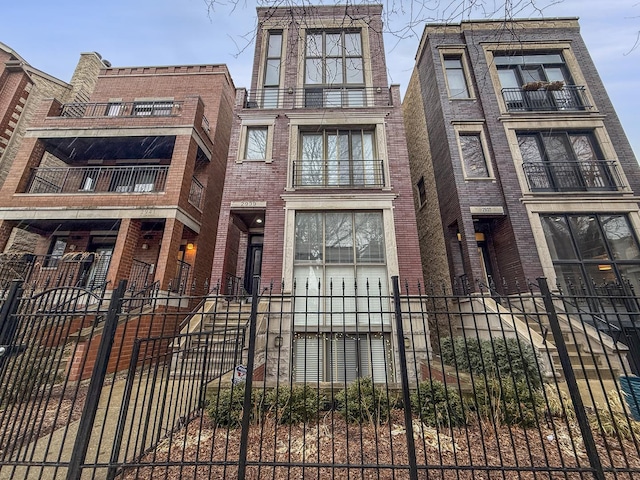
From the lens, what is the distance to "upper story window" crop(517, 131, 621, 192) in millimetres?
9538

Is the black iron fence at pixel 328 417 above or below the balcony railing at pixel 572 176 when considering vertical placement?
below

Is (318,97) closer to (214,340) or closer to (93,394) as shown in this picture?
(214,340)

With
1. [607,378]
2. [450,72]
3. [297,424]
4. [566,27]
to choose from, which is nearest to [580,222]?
[607,378]

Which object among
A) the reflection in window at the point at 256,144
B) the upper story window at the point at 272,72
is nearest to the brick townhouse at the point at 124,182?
the reflection in window at the point at 256,144

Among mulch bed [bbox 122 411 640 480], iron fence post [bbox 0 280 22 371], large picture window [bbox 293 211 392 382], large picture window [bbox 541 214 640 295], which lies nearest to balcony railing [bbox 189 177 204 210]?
large picture window [bbox 293 211 392 382]

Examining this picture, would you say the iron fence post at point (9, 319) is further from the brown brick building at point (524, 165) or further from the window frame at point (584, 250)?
the window frame at point (584, 250)

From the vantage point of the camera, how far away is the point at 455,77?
37.4ft

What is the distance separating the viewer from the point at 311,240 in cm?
863

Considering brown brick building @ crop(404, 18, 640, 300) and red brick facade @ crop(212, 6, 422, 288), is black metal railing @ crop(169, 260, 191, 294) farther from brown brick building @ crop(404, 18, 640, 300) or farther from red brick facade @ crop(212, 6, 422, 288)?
brown brick building @ crop(404, 18, 640, 300)

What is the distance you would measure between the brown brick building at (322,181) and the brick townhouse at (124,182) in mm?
2076

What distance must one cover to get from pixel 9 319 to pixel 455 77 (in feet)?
49.3

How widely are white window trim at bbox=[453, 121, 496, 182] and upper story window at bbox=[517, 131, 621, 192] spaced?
119 cm

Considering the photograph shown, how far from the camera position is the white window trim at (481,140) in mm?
9820

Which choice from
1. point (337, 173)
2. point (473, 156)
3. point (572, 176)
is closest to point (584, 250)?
point (572, 176)
